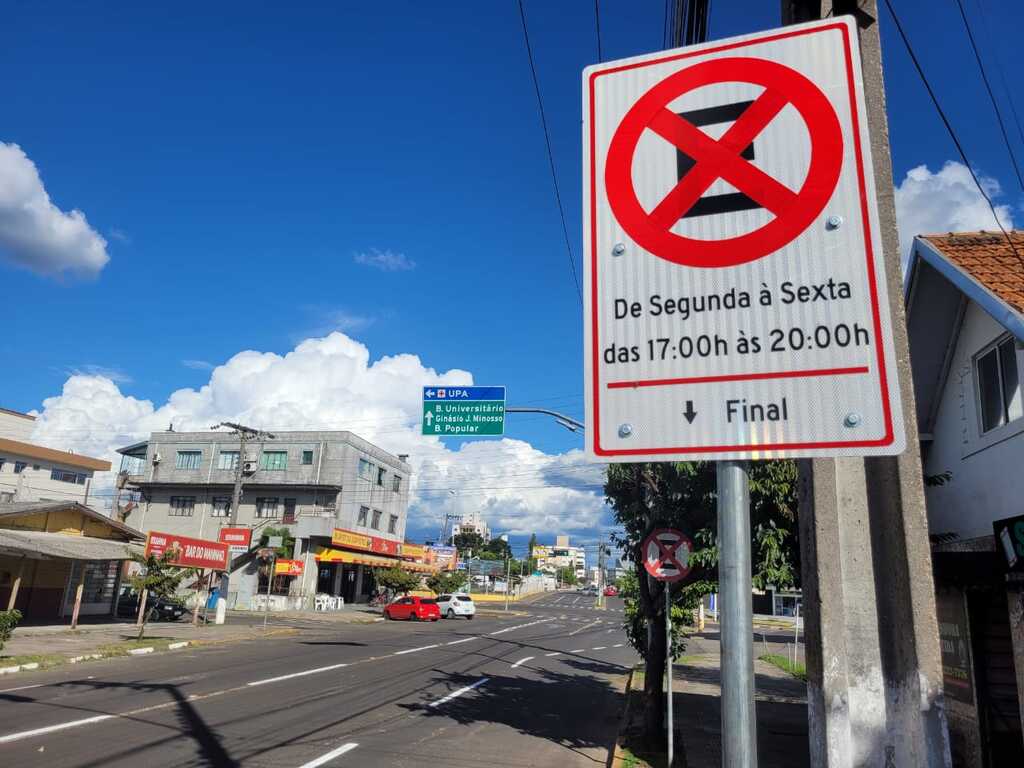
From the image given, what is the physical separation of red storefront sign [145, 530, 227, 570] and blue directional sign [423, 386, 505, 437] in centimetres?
1455

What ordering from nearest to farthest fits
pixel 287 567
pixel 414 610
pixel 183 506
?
pixel 414 610 → pixel 287 567 → pixel 183 506

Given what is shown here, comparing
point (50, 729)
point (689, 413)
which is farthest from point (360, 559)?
point (689, 413)

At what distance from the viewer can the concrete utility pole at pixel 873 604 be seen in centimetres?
329

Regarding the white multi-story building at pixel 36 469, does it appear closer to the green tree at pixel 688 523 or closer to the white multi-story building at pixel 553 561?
the green tree at pixel 688 523

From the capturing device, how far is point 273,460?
50406 millimetres

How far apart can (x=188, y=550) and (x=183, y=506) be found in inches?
1014

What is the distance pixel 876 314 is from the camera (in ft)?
5.19

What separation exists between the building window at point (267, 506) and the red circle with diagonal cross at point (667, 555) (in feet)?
144

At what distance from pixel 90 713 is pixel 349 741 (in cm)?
448

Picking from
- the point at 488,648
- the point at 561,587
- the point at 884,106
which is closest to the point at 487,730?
the point at 884,106

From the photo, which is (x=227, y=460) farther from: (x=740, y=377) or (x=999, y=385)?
(x=740, y=377)

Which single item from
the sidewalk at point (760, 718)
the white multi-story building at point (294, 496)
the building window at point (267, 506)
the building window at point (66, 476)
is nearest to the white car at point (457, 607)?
the white multi-story building at point (294, 496)

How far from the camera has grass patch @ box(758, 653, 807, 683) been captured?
68.7 ft

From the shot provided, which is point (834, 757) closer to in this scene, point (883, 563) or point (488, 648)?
point (883, 563)
